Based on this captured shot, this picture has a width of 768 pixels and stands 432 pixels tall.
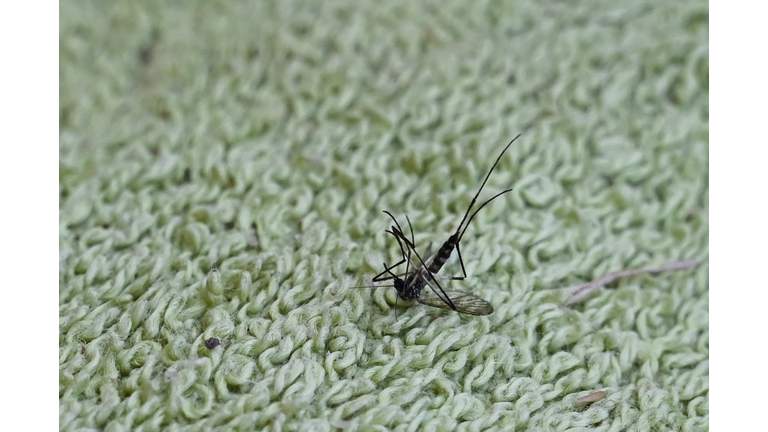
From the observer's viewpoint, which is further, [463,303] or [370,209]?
[370,209]

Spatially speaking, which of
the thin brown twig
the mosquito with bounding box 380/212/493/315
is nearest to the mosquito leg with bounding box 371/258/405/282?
the mosquito with bounding box 380/212/493/315

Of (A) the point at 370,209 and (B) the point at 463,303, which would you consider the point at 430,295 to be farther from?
(A) the point at 370,209

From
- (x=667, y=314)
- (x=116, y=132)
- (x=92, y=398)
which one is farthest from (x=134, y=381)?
(x=667, y=314)

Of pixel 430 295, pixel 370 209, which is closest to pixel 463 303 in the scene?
pixel 430 295

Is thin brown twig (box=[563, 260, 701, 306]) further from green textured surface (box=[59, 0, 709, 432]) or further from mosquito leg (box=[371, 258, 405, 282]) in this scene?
mosquito leg (box=[371, 258, 405, 282])

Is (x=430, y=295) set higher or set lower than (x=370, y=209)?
lower

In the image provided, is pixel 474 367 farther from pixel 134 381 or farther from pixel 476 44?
pixel 476 44

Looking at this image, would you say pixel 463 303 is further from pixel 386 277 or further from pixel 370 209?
pixel 370 209
